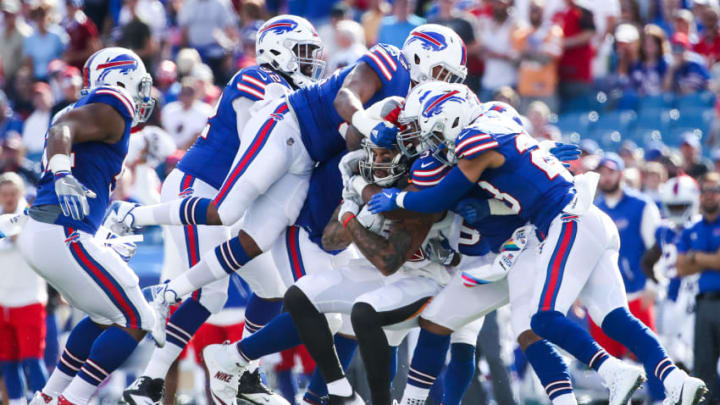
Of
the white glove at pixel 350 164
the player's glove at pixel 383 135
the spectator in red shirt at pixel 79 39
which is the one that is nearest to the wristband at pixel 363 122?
the player's glove at pixel 383 135

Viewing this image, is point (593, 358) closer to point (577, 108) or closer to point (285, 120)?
point (285, 120)

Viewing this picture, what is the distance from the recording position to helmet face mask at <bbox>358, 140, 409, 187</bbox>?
6.44 m

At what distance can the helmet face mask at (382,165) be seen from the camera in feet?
21.1

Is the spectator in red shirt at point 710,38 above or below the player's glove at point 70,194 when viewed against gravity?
below

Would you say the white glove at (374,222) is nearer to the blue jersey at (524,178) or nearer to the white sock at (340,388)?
the blue jersey at (524,178)

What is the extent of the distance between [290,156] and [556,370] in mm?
1792

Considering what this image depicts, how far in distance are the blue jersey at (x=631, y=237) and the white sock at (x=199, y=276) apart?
12.4 feet

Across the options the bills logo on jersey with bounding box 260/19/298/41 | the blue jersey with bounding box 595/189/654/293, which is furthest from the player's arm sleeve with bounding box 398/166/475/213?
the blue jersey with bounding box 595/189/654/293

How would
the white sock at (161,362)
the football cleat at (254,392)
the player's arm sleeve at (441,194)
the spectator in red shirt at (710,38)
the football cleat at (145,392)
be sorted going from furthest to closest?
the spectator in red shirt at (710,38), the football cleat at (254,392), the white sock at (161,362), the football cleat at (145,392), the player's arm sleeve at (441,194)

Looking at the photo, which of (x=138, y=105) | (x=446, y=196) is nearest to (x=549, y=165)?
(x=446, y=196)

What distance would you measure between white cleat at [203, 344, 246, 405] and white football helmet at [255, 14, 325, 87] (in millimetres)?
1534

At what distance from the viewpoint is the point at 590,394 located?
972 cm

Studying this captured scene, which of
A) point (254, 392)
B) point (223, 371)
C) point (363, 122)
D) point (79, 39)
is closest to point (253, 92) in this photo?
point (363, 122)

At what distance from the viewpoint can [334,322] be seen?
6.94m
